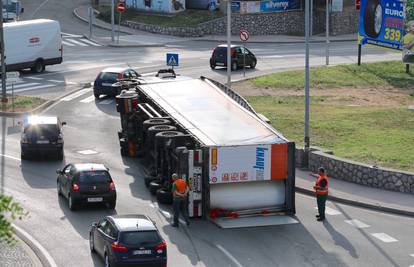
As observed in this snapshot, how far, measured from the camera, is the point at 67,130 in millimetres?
42375

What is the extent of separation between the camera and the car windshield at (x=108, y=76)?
50.2m

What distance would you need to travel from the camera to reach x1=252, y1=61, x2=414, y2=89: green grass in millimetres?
55188

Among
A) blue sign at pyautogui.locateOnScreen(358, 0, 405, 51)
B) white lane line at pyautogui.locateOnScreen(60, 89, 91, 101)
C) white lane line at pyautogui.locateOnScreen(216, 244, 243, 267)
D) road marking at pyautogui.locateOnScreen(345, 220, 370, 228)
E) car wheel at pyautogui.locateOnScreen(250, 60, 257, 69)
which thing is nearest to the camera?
white lane line at pyautogui.locateOnScreen(216, 244, 243, 267)

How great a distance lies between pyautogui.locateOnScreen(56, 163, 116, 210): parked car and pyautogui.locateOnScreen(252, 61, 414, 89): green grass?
85.6 ft

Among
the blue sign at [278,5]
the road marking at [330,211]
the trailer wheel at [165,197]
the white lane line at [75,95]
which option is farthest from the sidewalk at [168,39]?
the road marking at [330,211]

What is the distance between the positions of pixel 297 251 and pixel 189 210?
423cm

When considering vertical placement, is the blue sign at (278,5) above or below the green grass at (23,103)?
above

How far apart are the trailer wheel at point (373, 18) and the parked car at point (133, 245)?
32.1 metres

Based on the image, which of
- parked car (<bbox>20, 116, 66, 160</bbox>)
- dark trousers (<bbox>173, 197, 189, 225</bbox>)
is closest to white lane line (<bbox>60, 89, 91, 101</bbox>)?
parked car (<bbox>20, 116, 66, 160</bbox>)

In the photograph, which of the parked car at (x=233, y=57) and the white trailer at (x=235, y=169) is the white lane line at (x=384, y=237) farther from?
the parked car at (x=233, y=57)

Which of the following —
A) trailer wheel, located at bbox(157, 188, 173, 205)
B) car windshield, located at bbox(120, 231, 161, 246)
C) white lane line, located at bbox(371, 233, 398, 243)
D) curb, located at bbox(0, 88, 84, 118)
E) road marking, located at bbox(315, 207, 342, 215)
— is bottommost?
white lane line, located at bbox(371, 233, 398, 243)

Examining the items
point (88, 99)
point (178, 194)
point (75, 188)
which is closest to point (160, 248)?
point (178, 194)

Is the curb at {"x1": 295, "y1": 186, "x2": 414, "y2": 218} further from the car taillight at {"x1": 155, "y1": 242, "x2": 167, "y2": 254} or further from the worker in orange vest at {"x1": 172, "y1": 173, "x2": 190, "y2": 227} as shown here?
the car taillight at {"x1": 155, "y1": 242, "x2": 167, "y2": 254}

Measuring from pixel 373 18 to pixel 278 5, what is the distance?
30419 mm
